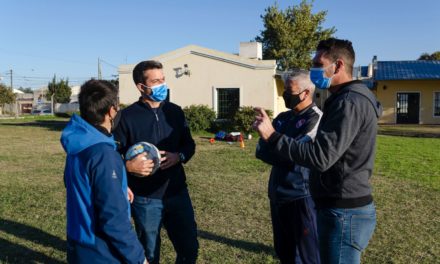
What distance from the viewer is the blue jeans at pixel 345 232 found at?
2.67 m

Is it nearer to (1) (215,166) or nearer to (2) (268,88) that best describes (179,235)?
(1) (215,166)

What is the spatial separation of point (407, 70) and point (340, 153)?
32.0m

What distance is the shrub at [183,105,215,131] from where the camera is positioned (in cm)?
2053

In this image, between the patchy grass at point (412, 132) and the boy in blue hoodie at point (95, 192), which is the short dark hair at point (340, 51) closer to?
the boy in blue hoodie at point (95, 192)

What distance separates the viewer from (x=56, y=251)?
17.3 feet

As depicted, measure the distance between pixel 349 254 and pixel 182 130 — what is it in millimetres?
1908

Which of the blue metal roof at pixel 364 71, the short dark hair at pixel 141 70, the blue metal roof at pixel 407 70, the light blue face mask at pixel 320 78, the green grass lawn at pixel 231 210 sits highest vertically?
the blue metal roof at pixel 364 71

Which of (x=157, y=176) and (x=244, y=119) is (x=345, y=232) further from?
(x=244, y=119)

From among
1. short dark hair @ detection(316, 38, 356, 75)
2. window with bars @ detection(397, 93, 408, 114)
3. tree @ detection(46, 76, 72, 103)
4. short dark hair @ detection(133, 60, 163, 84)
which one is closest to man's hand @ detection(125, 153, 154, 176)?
short dark hair @ detection(133, 60, 163, 84)

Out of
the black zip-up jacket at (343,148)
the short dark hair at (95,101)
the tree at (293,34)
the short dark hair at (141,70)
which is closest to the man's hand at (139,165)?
the short dark hair at (95,101)

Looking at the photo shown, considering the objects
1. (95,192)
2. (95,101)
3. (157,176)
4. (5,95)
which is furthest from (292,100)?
(5,95)

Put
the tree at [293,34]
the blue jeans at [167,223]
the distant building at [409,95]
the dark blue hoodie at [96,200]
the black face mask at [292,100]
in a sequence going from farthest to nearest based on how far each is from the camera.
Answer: the tree at [293,34] < the distant building at [409,95] < the black face mask at [292,100] < the blue jeans at [167,223] < the dark blue hoodie at [96,200]

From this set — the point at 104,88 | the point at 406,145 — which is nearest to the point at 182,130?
the point at 104,88

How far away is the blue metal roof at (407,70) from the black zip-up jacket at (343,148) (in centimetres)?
2996
